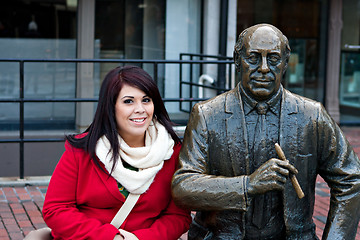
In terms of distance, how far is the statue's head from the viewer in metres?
3.00

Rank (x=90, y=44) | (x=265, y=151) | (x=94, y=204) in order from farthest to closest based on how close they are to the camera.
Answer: (x=90, y=44)
(x=94, y=204)
(x=265, y=151)

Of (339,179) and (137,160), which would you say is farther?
(137,160)

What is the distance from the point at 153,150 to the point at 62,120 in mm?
7250

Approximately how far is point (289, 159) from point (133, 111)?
33.7 inches

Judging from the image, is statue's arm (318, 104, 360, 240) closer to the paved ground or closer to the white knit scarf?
the white knit scarf

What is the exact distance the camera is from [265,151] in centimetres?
308

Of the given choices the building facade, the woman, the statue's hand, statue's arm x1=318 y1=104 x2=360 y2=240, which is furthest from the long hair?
the building facade

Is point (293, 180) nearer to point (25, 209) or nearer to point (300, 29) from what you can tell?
point (25, 209)

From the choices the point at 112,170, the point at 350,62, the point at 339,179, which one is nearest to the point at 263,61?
the point at 339,179

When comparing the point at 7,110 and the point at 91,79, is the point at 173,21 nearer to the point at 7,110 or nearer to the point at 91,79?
the point at 91,79

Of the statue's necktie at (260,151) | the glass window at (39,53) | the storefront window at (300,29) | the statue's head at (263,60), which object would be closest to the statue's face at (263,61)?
the statue's head at (263,60)

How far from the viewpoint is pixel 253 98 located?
3.10 metres

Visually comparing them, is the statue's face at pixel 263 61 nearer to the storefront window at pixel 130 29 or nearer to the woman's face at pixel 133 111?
the woman's face at pixel 133 111

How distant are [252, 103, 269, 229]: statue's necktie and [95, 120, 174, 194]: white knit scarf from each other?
0.54 m
